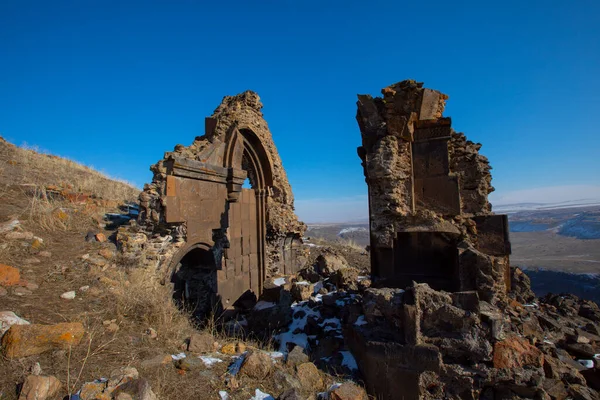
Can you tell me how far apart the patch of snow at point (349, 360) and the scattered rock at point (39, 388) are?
2812mm

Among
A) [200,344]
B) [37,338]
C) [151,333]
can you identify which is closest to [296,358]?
[200,344]

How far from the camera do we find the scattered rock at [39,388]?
2.15 metres

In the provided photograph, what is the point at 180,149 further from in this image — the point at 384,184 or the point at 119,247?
the point at 384,184

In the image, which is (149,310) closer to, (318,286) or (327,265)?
(318,286)

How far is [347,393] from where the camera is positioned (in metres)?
2.99

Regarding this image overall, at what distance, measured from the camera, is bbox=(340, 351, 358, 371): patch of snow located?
384 centimetres

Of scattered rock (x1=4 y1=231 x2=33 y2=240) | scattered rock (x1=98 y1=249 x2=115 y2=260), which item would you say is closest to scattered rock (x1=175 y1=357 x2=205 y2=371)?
scattered rock (x1=98 y1=249 x2=115 y2=260)

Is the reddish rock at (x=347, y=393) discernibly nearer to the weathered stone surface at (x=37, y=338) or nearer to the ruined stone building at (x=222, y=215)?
the weathered stone surface at (x=37, y=338)

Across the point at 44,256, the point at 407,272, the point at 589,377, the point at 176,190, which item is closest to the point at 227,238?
the point at 176,190

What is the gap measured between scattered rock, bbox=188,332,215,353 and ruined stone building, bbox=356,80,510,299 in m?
2.49

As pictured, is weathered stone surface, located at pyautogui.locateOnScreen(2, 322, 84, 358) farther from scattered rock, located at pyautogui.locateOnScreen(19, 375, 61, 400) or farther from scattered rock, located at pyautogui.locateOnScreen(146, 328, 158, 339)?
scattered rock, located at pyautogui.locateOnScreen(146, 328, 158, 339)

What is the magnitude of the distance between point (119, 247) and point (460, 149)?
206 inches

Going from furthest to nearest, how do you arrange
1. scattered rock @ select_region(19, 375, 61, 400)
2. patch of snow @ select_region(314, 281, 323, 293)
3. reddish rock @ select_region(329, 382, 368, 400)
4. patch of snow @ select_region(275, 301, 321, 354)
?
patch of snow @ select_region(314, 281, 323, 293)
patch of snow @ select_region(275, 301, 321, 354)
reddish rock @ select_region(329, 382, 368, 400)
scattered rock @ select_region(19, 375, 61, 400)

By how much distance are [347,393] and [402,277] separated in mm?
2190
